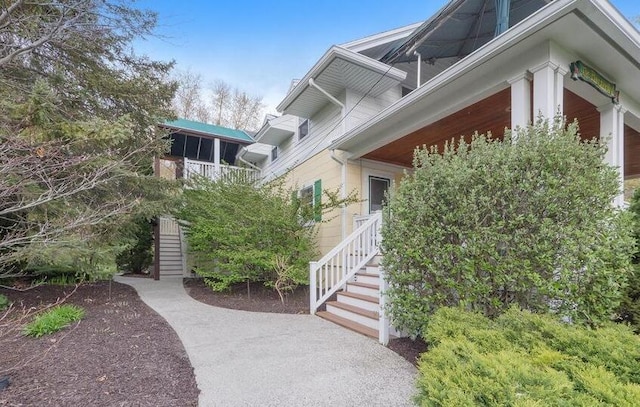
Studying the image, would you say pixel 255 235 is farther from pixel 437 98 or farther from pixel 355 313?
pixel 437 98

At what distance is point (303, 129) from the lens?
34.0 ft

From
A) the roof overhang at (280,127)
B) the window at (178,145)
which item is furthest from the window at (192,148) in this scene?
the roof overhang at (280,127)

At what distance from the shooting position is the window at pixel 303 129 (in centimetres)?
1006

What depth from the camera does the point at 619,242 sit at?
2.81 metres

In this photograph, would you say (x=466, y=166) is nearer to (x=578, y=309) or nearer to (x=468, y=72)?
(x=578, y=309)

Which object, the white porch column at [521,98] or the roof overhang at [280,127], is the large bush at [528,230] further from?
the roof overhang at [280,127]

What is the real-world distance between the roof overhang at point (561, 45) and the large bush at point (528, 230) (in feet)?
4.08

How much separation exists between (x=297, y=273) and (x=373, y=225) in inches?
71.6

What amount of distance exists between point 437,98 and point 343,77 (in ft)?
10.0

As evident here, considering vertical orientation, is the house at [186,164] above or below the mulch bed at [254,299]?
above

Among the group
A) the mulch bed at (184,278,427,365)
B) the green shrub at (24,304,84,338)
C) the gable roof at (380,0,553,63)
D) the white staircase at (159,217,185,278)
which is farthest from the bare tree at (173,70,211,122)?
the green shrub at (24,304,84,338)

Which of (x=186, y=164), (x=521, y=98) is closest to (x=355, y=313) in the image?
(x=521, y=98)

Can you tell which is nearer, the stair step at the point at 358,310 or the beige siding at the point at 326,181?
the stair step at the point at 358,310

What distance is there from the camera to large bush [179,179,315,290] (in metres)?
6.63
